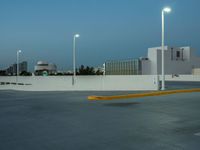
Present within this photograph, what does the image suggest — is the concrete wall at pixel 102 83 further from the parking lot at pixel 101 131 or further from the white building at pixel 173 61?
the white building at pixel 173 61

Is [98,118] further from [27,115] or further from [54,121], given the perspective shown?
[27,115]

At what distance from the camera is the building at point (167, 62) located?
4540 inches

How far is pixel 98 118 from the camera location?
29.5ft

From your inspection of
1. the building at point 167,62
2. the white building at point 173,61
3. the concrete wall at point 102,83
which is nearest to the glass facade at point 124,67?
the building at point 167,62

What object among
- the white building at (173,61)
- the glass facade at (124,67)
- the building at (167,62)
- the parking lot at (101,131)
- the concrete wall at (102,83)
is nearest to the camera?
the parking lot at (101,131)

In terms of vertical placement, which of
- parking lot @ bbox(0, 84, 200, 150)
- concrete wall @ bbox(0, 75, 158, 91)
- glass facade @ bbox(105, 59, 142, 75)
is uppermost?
glass facade @ bbox(105, 59, 142, 75)

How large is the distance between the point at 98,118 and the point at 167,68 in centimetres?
10944

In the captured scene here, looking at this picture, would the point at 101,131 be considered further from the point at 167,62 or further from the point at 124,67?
the point at 124,67

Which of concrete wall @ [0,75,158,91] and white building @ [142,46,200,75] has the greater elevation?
white building @ [142,46,200,75]

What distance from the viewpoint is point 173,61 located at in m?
116

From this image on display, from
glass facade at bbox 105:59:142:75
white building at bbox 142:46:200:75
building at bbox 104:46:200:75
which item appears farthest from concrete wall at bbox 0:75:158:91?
glass facade at bbox 105:59:142:75

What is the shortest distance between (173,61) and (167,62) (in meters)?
3.62

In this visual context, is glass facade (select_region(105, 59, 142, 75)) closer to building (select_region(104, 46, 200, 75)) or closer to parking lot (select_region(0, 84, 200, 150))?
building (select_region(104, 46, 200, 75))

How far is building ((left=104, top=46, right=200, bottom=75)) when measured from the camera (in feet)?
378
